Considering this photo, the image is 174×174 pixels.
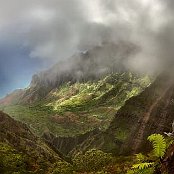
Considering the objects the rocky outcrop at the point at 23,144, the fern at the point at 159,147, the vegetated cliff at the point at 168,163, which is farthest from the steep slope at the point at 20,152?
the vegetated cliff at the point at 168,163

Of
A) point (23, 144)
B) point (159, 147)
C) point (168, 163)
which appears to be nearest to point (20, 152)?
point (23, 144)

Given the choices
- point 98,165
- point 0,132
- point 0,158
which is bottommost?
point 98,165

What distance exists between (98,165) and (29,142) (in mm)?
71090

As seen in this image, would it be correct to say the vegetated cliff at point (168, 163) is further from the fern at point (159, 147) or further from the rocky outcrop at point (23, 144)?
the rocky outcrop at point (23, 144)

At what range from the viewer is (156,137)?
961 inches

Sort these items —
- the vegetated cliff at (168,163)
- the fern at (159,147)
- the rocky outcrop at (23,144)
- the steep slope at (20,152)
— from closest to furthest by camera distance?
Result: 1. the vegetated cliff at (168,163)
2. the fern at (159,147)
3. the steep slope at (20,152)
4. the rocky outcrop at (23,144)

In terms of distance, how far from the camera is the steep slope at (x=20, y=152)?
3280 inches

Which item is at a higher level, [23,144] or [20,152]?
[23,144]

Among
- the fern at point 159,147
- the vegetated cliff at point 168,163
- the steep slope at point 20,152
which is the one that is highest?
the steep slope at point 20,152

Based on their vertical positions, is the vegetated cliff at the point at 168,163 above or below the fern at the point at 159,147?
below

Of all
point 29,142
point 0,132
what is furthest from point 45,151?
A: point 0,132

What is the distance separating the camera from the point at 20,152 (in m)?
112

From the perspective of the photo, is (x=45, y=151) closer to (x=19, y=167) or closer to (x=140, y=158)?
(x=19, y=167)

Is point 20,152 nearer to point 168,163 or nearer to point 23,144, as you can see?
point 23,144
